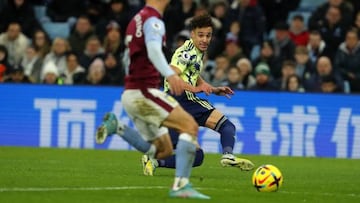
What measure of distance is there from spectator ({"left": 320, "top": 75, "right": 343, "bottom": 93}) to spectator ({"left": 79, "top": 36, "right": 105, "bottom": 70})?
5.13m

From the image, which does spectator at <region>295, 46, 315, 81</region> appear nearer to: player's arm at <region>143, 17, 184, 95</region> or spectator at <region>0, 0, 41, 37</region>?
spectator at <region>0, 0, 41, 37</region>

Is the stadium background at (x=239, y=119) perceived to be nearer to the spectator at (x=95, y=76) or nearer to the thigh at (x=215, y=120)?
the spectator at (x=95, y=76)

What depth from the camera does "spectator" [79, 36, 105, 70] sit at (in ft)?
79.2

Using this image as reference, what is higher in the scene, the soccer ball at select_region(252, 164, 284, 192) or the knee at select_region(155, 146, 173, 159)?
the knee at select_region(155, 146, 173, 159)

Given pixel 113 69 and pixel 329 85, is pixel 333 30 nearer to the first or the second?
pixel 329 85

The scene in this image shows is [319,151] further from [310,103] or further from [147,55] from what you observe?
[147,55]

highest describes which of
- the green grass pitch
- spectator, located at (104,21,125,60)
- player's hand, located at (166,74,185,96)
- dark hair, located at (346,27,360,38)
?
dark hair, located at (346,27,360,38)

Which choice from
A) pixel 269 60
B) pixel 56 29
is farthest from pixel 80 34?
pixel 269 60

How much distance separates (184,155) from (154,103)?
658 millimetres

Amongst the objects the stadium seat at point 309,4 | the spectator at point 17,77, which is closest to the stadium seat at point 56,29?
the spectator at point 17,77

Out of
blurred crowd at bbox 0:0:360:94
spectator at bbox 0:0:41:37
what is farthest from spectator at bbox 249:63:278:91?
spectator at bbox 0:0:41:37

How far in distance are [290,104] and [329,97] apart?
0.79 metres

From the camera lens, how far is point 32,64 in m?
24.1

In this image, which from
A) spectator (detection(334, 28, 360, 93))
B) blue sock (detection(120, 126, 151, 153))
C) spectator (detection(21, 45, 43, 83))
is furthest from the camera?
spectator (detection(21, 45, 43, 83))
